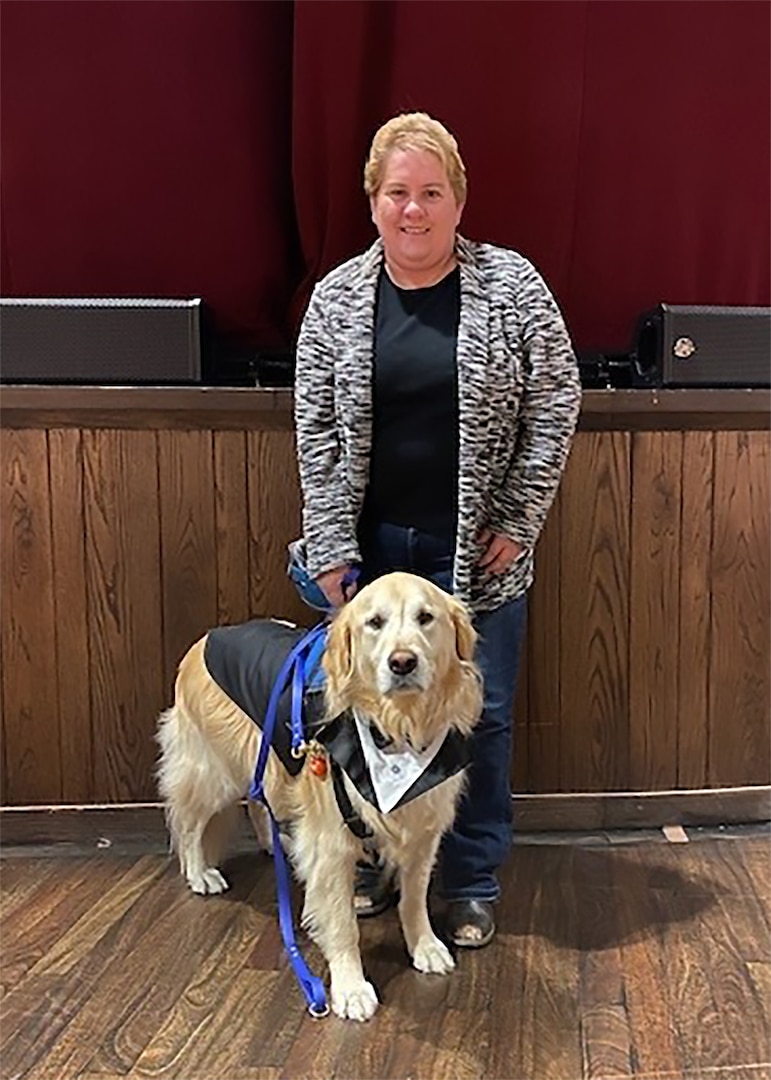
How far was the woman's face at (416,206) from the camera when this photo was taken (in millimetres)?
1983

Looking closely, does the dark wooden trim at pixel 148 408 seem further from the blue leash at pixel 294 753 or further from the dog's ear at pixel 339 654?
the dog's ear at pixel 339 654

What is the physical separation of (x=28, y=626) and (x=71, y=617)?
0.33 ft

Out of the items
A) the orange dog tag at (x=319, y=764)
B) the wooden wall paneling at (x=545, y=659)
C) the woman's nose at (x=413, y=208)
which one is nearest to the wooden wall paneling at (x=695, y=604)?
the wooden wall paneling at (x=545, y=659)

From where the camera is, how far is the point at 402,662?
5.98 feet

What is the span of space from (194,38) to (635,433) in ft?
4.64

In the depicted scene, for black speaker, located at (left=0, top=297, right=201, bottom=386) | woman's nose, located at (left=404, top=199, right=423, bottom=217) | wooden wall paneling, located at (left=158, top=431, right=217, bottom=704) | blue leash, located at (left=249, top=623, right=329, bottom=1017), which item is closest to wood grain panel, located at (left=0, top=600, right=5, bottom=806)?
wooden wall paneling, located at (left=158, top=431, right=217, bottom=704)

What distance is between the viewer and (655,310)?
2586 mm

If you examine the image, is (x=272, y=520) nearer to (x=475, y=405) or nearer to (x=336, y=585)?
(x=336, y=585)

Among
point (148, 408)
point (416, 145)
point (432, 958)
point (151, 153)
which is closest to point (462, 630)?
point (432, 958)

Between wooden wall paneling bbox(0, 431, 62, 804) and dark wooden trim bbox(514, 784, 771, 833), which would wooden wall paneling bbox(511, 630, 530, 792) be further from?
wooden wall paneling bbox(0, 431, 62, 804)

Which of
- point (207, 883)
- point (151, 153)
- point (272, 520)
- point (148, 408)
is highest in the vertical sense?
point (151, 153)

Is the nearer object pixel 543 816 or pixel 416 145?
pixel 416 145

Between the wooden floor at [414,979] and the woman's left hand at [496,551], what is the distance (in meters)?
0.72

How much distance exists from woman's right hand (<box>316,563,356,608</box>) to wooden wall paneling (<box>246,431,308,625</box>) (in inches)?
19.1
